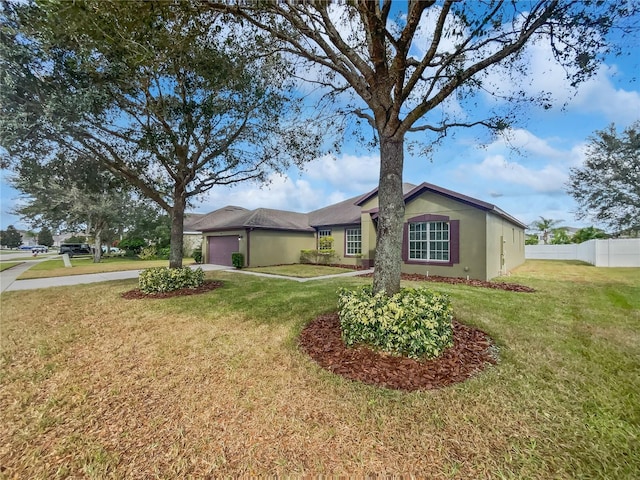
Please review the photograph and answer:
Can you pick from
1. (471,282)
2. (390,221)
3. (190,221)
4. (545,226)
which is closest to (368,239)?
(471,282)

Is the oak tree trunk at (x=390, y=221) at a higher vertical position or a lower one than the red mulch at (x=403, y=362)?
higher

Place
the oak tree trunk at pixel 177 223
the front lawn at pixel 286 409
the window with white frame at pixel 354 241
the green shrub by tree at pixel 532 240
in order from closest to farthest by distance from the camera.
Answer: the front lawn at pixel 286 409 < the oak tree trunk at pixel 177 223 < the window with white frame at pixel 354 241 < the green shrub by tree at pixel 532 240

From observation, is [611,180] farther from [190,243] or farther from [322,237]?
[190,243]

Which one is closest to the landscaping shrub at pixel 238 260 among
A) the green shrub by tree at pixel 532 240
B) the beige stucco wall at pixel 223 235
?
the beige stucco wall at pixel 223 235

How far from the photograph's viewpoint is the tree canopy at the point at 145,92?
458 centimetres

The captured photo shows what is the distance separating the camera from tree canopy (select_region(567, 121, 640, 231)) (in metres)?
19.8

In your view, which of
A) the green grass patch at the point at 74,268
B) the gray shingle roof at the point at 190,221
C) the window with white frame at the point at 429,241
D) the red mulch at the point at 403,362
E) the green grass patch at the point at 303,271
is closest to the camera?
the red mulch at the point at 403,362

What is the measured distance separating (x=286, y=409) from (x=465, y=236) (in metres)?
10.8

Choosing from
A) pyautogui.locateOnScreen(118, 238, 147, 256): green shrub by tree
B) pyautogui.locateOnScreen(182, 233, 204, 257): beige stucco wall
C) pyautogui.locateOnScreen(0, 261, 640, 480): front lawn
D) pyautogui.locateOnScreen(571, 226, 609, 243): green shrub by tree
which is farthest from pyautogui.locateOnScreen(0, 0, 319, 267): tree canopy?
pyautogui.locateOnScreen(571, 226, 609, 243): green shrub by tree

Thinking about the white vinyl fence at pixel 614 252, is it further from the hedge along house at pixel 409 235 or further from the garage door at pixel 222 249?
the garage door at pixel 222 249

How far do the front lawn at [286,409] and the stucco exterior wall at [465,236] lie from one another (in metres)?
5.41

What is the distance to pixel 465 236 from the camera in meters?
11.6

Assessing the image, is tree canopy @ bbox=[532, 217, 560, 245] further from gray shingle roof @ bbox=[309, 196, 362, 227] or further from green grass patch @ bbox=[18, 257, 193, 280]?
green grass patch @ bbox=[18, 257, 193, 280]

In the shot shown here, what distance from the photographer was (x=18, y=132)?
664 centimetres
